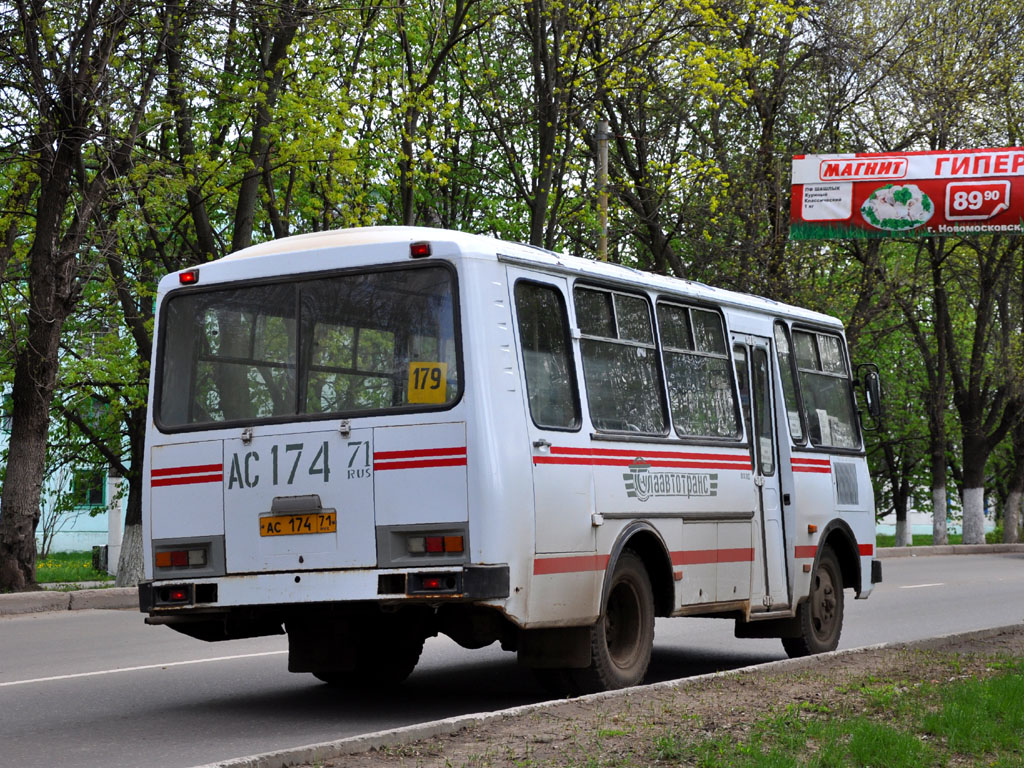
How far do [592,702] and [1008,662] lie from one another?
359 cm

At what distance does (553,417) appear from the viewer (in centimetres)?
936

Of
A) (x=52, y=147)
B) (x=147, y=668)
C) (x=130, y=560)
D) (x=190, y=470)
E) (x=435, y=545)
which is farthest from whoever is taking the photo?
(x=130, y=560)

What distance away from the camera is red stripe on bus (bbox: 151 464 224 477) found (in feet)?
30.7

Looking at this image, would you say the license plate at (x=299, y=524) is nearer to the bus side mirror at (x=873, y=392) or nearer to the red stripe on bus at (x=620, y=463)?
the red stripe on bus at (x=620, y=463)

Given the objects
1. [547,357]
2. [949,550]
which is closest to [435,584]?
[547,357]

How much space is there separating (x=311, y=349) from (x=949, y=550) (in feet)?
104

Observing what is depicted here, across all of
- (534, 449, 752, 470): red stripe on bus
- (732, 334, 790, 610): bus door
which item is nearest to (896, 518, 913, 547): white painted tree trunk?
(732, 334, 790, 610): bus door

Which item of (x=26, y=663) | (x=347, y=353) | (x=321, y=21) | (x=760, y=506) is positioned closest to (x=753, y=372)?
(x=760, y=506)

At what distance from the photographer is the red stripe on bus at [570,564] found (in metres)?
8.98

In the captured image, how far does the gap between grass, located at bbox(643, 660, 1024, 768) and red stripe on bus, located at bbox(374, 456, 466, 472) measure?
209cm

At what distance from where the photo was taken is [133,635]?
1488 centimetres

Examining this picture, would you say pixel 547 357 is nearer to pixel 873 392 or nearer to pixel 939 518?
pixel 873 392

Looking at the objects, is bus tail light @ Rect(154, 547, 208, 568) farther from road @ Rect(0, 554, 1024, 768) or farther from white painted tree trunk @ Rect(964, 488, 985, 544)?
white painted tree trunk @ Rect(964, 488, 985, 544)

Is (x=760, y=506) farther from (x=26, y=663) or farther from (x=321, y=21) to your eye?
(x=321, y=21)
